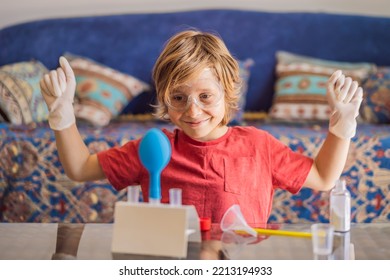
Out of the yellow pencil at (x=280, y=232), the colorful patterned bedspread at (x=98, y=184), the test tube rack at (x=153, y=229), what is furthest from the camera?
the colorful patterned bedspread at (x=98, y=184)

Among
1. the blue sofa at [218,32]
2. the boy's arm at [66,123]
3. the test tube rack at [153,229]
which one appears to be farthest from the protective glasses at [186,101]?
the blue sofa at [218,32]

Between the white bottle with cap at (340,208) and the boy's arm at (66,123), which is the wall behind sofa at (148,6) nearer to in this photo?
the boy's arm at (66,123)

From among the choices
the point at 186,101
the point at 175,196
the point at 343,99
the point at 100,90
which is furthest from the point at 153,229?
the point at 100,90

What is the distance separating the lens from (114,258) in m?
0.98

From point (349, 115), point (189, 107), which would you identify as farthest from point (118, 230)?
point (349, 115)

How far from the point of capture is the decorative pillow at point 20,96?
249 cm

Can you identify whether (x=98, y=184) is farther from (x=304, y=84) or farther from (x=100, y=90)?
(x=304, y=84)

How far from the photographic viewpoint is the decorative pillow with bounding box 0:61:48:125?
2488mm

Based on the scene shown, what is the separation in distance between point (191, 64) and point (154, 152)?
0.28 metres

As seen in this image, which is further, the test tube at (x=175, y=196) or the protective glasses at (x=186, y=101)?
the protective glasses at (x=186, y=101)

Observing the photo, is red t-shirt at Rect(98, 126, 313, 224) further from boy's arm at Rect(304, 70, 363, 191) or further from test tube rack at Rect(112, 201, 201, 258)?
test tube rack at Rect(112, 201, 201, 258)

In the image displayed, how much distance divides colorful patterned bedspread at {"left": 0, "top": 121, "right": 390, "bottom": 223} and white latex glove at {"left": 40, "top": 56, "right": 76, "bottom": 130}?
42.2 inches

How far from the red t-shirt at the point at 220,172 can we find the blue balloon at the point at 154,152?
27cm
